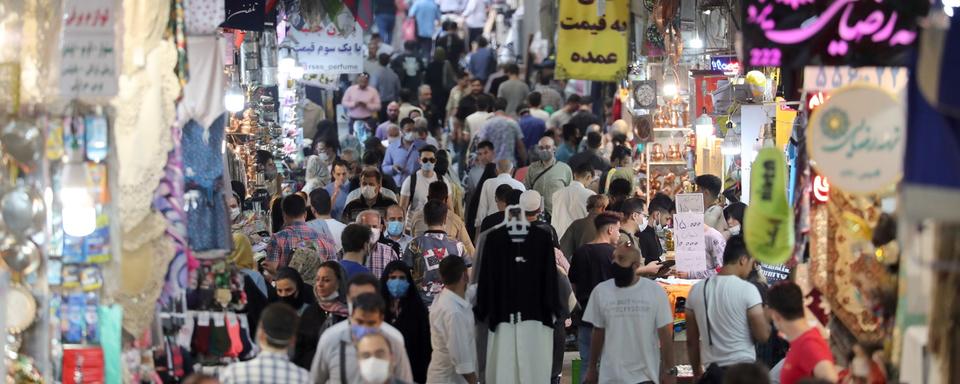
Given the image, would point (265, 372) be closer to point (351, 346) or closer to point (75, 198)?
point (351, 346)

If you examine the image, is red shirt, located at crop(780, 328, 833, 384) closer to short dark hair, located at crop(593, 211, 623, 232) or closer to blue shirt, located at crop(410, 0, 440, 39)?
short dark hair, located at crop(593, 211, 623, 232)

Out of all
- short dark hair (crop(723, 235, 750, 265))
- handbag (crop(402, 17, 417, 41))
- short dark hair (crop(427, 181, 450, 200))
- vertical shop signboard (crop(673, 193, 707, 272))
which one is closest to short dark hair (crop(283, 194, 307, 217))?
short dark hair (crop(427, 181, 450, 200))

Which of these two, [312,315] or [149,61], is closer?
[149,61]

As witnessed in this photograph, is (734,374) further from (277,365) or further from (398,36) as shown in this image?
(398,36)

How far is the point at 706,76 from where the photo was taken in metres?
17.0

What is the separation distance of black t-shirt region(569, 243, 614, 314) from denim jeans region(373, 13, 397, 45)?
18.5 metres

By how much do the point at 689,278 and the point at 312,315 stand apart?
13.7 ft

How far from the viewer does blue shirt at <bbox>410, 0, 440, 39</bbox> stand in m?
29.2

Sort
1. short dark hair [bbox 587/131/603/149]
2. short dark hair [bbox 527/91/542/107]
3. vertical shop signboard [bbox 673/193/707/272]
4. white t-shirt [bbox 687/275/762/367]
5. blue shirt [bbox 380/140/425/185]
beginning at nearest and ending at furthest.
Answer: white t-shirt [bbox 687/275/762/367], vertical shop signboard [bbox 673/193/707/272], short dark hair [bbox 587/131/603/149], blue shirt [bbox 380/140/425/185], short dark hair [bbox 527/91/542/107]

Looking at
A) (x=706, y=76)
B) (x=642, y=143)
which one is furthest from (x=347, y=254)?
(x=642, y=143)

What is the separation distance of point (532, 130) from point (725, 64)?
431cm

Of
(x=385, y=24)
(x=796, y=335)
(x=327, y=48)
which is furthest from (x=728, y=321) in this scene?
(x=385, y=24)

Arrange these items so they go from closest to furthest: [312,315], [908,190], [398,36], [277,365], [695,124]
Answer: [908,190]
[277,365]
[312,315]
[695,124]
[398,36]

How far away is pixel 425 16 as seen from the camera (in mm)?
29266
